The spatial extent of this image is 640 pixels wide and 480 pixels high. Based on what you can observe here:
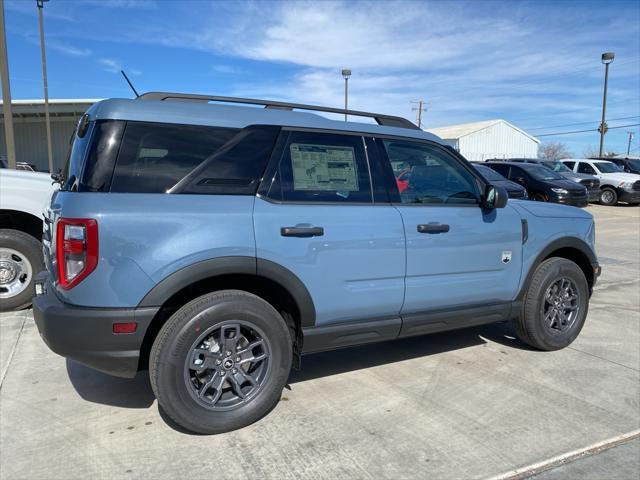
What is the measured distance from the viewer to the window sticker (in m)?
3.27

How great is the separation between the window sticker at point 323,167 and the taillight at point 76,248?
4.04 ft

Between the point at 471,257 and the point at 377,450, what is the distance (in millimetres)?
1657

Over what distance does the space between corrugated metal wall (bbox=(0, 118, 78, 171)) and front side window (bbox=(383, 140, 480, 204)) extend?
3519 cm

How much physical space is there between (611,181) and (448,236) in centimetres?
1982

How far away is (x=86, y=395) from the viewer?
3541 mm

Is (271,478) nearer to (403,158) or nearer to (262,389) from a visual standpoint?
(262,389)

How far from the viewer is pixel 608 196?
20.5 meters

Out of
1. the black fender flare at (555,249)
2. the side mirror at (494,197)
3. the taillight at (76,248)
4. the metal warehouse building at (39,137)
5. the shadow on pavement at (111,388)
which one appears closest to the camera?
the taillight at (76,248)

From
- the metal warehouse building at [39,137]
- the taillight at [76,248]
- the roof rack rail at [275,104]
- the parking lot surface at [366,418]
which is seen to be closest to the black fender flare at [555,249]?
the parking lot surface at [366,418]

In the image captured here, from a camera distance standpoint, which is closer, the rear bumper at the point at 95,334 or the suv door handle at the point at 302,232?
the rear bumper at the point at 95,334

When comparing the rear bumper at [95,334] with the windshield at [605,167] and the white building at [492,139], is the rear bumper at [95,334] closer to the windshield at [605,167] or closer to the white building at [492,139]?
the windshield at [605,167]

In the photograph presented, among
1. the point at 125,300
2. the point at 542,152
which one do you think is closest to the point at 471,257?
the point at 125,300

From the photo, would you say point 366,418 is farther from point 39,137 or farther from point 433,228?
point 39,137

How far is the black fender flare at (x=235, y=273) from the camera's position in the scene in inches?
108
